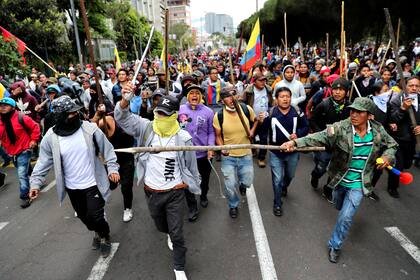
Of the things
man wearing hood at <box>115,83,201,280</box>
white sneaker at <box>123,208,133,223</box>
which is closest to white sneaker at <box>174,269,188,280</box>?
man wearing hood at <box>115,83,201,280</box>

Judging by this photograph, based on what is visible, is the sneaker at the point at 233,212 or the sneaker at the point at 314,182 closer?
the sneaker at the point at 233,212

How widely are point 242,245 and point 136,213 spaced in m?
1.80

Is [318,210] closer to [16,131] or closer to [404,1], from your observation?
[16,131]

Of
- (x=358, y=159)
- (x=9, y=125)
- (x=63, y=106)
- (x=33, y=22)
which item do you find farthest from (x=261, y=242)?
(x=33, y=22)

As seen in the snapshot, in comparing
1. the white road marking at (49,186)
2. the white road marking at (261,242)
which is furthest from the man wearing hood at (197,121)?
the white road marking at (49,186)

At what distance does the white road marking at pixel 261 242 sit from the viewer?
130 inches

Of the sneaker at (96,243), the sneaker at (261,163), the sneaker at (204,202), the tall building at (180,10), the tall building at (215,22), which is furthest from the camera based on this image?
the tall building at (180,10)

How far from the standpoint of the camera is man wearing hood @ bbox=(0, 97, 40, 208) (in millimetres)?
4918

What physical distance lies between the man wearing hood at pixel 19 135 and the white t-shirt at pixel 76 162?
2139 mm

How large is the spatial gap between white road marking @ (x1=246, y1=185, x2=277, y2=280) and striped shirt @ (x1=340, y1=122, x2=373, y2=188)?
3.97 ft

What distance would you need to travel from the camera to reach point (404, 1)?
16219 millimetres

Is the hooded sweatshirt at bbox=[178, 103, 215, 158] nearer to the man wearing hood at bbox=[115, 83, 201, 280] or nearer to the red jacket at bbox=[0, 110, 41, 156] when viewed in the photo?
the man wearing hood at bbox=[115, 83, 201, 280]

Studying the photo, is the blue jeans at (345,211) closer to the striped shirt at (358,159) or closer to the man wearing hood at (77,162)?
the striped shirt at (358,159)

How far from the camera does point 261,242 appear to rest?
3822mm
